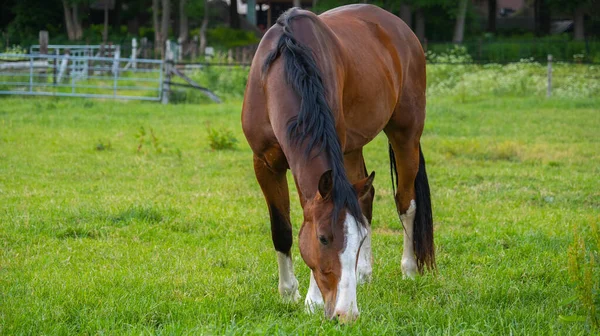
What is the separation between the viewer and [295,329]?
3439 mm

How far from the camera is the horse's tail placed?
5.15m

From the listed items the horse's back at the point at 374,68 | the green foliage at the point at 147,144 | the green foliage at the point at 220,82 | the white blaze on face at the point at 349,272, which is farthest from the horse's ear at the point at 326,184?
the green foliage at the point at 220,82

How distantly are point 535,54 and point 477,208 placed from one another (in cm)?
2708

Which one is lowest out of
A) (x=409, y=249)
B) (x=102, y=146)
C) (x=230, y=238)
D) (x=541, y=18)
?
(x=102, y=146)

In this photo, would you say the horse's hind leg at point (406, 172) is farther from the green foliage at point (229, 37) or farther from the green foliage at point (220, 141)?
the green foliage at point (229, 37)

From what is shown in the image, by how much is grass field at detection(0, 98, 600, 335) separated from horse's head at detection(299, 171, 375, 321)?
0.12m

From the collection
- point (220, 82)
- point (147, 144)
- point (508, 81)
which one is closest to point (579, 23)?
point (508, 81)

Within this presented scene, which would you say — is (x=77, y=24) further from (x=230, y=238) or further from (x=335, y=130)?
(x=335, y=130)

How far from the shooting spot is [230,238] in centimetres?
612

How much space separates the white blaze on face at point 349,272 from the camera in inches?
131

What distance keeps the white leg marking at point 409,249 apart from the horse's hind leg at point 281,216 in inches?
36.3

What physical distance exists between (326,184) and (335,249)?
0.29 meters

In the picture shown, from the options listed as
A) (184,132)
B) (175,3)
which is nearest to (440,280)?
(184,132)

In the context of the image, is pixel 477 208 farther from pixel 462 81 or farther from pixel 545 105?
pixel 462 81
